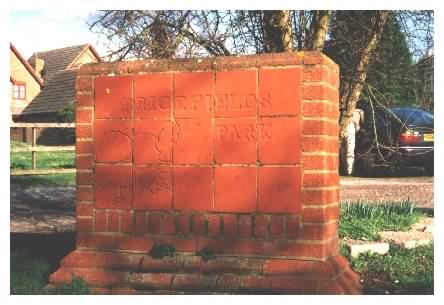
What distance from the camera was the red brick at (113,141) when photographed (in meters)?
4.47

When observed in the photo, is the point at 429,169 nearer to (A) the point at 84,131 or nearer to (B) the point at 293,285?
(B) the point at 293,285

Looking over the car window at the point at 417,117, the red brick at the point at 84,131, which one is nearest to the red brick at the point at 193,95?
the red brick at the point at 84,131

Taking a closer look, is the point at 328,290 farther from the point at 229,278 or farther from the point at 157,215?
the point at 157,215

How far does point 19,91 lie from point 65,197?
89.8 feet

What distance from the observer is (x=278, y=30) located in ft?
22.8

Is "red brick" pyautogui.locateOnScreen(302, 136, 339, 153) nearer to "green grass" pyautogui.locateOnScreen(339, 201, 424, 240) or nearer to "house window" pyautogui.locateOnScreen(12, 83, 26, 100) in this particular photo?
"green grass" pyautogui.locateOnScreen(339, 201, 424, 240)

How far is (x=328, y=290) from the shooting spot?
3.96m

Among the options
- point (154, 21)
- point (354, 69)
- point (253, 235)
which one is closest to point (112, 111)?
point (253, 235)

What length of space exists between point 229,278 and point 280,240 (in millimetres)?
409

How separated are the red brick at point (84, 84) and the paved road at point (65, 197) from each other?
3.02m

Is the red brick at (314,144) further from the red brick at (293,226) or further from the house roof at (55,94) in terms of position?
the house roof at (55,94)

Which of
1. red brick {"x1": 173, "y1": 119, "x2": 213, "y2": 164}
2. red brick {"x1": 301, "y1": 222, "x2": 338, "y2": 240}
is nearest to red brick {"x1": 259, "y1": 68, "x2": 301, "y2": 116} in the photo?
red brick {"x1": 173, "y1": 119, "x2": 213, "y2": 164}

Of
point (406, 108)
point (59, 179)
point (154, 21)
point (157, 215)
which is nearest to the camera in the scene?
point (157, 215)

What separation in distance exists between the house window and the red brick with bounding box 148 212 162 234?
33.9 meters
